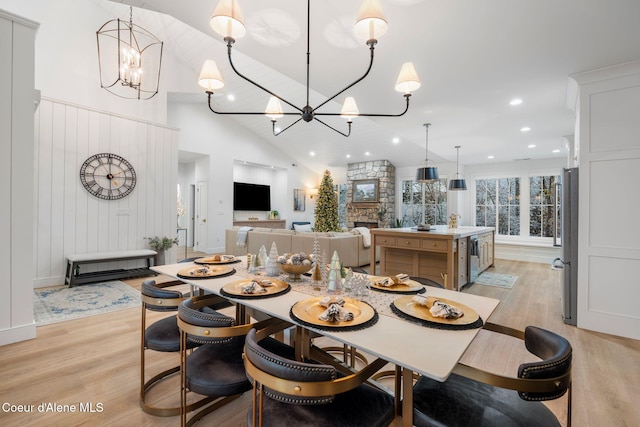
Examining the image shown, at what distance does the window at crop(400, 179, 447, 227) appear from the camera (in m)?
8.38

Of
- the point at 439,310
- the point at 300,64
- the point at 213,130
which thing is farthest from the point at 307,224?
the point at 439,310

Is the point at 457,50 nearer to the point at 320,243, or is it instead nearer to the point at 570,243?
the point at 570,243

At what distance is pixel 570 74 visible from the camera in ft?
9.42

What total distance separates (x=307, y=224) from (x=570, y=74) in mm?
8434

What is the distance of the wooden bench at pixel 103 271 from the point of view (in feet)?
14.2

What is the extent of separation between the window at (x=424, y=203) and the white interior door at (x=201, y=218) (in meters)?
6.10

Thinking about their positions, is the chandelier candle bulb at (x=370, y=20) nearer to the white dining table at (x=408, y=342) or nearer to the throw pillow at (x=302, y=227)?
the white dining table at (x=408, y=342)

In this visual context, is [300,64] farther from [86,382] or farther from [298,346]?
[86,382]

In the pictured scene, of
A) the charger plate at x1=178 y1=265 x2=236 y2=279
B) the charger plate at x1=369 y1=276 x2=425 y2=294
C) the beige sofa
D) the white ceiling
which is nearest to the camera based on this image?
the charger plate at x1=369 y1=276 x2=425 y2=294

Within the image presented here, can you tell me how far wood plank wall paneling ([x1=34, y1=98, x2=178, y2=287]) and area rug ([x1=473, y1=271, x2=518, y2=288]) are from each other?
6.02 meters

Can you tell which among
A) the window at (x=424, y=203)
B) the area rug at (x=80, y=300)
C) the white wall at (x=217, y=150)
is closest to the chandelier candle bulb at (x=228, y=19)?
the area rug at (x=80, y=300)

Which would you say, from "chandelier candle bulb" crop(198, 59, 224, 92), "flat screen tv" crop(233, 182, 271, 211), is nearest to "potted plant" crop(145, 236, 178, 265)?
"flat screen tv" crop(233, 182, 271, 211)

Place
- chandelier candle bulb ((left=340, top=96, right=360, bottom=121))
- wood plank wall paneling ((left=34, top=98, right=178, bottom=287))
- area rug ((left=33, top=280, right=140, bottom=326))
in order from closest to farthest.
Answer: chandelier candle bulb ((left=340, top=96, right=360, bottom=121)), area rug ((left=33, top=280, right=140, bottom=326)), wood plank wall paneling ((left=34, top=98, right=178, bottom=287))

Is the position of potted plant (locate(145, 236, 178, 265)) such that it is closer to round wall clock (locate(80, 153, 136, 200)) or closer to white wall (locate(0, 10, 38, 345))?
round wall clock (locate(80, 153, 136, 200))
